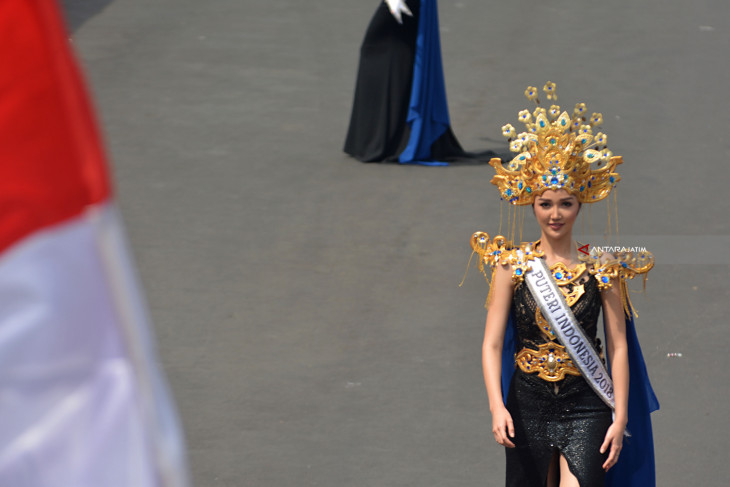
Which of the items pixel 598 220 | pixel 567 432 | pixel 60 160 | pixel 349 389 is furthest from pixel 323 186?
pixel 60 160

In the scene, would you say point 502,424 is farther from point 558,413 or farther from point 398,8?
point 398,8

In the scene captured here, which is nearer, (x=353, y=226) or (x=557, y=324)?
(x=557, y=324)

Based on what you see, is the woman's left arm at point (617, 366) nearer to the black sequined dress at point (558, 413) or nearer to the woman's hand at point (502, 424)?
the black sequined dress at point (558, 413)

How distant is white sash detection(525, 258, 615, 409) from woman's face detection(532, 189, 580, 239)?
5.2 inches

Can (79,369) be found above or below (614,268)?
above

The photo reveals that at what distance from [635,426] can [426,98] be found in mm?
6217

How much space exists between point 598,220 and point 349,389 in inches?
137

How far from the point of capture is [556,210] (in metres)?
4.09

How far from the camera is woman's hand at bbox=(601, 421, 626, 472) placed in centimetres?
410

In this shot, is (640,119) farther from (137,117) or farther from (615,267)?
(615,267)

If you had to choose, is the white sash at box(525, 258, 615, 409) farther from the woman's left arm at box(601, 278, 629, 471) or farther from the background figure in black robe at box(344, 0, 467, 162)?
the background figure in black robe at box(344, 0, 467, 162)

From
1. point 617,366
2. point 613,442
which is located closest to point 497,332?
point 617,366

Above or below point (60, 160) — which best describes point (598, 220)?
below

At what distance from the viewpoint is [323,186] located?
31.3 ft
